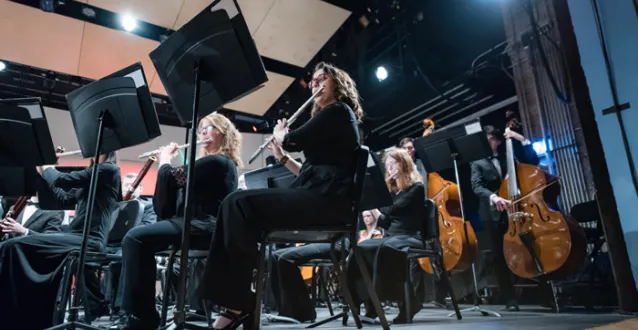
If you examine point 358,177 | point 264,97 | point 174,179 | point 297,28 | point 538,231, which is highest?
point 297,28

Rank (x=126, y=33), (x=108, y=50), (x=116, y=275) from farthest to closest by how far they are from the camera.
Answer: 1. (x=108, y=50)
2. (x=126, y=33)
3. (x=116, y=275)

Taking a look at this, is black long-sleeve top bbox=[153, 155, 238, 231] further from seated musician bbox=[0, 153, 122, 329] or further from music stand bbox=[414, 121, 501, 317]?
music stand bbox=[414, 121, 501, 317]

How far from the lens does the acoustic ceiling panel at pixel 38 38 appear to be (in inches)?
194

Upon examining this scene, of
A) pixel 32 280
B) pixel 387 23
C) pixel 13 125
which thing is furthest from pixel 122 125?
pixel 387 23

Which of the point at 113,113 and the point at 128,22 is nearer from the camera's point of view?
the point at 113,113

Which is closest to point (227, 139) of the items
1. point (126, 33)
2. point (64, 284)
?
point (64, 284)

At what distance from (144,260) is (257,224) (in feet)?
2.88

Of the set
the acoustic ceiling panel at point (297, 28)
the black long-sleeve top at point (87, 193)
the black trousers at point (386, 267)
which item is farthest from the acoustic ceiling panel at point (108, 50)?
the black trousers at point (386, 267)

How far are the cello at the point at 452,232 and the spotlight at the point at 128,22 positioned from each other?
4.07 m

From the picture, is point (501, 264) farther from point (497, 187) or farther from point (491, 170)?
point (491, 170)

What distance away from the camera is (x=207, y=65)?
6.55 feet

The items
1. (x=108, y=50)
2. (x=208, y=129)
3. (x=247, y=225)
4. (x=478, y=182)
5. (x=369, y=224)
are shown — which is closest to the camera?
(x=247, y=225)

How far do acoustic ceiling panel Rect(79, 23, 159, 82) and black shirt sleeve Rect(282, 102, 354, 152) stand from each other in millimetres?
4471

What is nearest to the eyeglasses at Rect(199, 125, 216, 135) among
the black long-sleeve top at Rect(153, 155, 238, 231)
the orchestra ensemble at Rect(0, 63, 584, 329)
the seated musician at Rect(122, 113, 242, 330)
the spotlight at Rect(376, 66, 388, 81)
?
the orchestra ensemble at Rect(0, 63, 584, 329)
